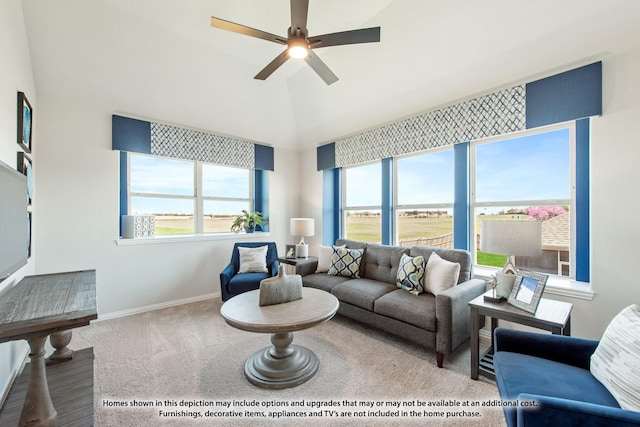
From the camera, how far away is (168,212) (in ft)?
12.8

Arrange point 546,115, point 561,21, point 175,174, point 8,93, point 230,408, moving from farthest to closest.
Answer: point 175,174, point 546,115, point 561,21, point 8,93, point 230,408

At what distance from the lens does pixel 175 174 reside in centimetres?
398

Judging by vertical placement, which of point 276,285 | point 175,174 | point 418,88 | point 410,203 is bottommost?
point 276,285

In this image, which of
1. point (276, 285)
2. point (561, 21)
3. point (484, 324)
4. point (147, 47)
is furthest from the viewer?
point (147, 47)

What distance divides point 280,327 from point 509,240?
176 cm

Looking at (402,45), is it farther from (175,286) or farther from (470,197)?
(175,286)

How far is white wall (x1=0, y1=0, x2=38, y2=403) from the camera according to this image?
1731 mm

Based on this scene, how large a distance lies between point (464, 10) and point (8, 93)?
11.6 feet

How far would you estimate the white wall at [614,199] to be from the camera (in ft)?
6.55

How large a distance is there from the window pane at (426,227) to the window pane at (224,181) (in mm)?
2713

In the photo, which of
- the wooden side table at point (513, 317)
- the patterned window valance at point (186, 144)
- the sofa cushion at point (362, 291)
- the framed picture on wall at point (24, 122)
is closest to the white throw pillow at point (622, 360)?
the wooden side table at point (513, 317)

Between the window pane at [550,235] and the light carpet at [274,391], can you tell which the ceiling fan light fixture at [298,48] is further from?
the light carpet at [274,391]

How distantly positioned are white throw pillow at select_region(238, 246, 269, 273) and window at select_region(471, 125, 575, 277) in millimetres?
2678

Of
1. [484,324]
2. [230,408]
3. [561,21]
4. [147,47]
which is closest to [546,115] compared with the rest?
[561,21]
